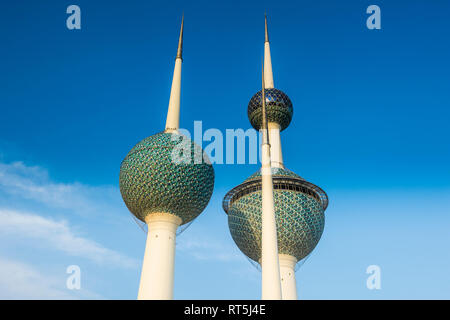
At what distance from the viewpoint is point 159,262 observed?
4803 centimetres

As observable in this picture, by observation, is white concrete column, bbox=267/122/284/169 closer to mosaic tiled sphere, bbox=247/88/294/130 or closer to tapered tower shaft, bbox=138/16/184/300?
mosaic tiled sphere, bbox=247/88/294/130

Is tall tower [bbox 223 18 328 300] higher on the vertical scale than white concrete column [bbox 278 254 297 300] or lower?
higher

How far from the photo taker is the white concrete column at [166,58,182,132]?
5747 centimetres

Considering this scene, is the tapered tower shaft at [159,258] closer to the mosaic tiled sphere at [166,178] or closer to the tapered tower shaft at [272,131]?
the mosaic tiled sphere at [166,178]

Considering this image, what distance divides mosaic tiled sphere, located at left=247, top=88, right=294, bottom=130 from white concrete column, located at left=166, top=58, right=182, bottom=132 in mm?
20455

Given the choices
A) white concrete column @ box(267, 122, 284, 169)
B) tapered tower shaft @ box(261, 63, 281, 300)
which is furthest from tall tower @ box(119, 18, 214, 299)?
tapered tower shaft @ box(261, 63, 281, 300)

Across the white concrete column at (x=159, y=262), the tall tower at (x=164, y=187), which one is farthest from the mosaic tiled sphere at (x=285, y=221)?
the white concrete column at (x=159, y=262)

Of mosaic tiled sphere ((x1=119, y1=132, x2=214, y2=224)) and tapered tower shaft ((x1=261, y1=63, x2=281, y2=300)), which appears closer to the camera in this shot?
tapered tower shaft ((x1=261, y1=63, x2=281, y2=300))

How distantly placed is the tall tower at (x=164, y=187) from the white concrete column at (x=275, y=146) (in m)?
17.9

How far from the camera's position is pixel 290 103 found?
78.8m

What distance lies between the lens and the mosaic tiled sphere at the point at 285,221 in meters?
63.9
